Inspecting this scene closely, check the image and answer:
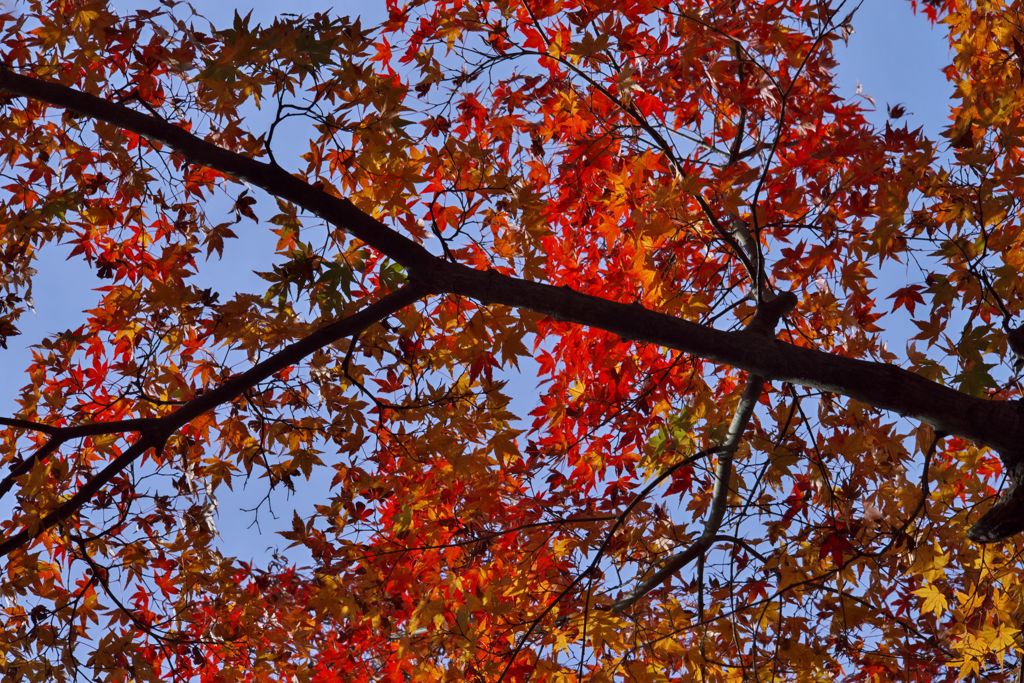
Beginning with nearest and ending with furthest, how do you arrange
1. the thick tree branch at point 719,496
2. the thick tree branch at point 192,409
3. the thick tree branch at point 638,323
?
the thick tree branch at point 638,323 < the thick tree branch at point 192,409 < the thick tree branch at point 719,496

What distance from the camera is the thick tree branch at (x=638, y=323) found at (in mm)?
2727

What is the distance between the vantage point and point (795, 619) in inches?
168

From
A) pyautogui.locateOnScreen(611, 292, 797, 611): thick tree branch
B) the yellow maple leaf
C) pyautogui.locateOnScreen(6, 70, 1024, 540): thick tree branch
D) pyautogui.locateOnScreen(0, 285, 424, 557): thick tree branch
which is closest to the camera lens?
pyautogui.locateOnScreen(6, 70, 1024, 540): thick tree branch

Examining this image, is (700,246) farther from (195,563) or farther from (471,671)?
(195,563)

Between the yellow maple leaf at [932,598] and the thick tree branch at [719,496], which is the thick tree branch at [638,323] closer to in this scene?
the thick tree branch at [719,496]

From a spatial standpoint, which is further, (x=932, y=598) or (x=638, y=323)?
(x=932, y=598)

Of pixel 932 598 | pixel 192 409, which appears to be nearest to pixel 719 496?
pixel 932 598

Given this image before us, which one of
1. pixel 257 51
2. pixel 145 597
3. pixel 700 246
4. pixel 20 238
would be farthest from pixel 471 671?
pixel 20 238

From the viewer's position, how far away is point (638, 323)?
9.61 feet

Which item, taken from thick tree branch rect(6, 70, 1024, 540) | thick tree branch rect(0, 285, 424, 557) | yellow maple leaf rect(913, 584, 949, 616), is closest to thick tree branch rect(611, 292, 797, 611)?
thick tree branch rect(6, 70, 1024, 540)

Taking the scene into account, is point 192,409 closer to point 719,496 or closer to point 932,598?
point 719,496

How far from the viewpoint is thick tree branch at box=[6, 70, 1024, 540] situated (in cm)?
273

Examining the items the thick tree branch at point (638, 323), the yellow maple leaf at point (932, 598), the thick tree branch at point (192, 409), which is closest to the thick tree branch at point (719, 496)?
the thick tree branch at point (638, 323)

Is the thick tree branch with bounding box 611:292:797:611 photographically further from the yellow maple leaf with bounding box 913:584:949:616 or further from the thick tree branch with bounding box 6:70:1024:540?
the yellow maple leaf with bounding box 913:584:949:616
